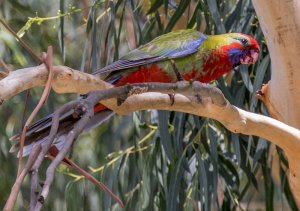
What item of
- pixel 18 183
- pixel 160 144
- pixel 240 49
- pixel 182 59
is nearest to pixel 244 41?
pixel 240 49

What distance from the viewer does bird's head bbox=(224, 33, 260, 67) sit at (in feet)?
5.64

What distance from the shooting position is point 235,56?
5.65 feet

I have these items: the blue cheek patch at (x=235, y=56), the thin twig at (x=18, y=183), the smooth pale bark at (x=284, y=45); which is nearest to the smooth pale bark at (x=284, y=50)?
the smooth pale bark at (x=284, y=45)

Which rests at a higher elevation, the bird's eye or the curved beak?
the bird's eye

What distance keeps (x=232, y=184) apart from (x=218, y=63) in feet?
2.11

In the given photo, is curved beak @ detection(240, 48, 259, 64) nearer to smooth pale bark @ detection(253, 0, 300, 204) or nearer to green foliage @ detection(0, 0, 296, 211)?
green foliage @ detection(0, 0, 296, 211)

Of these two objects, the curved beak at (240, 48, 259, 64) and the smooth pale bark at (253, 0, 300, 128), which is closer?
the smooth pale bark at (253, 0, 300, 128)

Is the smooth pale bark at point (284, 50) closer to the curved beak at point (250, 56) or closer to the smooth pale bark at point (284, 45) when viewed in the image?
the smooth pale bark at point (284, 45)

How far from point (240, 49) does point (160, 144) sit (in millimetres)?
517

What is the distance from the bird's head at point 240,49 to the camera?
1719 millimetres

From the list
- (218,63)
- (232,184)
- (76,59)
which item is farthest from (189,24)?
(76,59)

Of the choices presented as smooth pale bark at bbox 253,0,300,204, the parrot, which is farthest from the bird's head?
smooth pale bark at bbox 253,0,300,204

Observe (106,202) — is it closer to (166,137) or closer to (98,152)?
(166,137)

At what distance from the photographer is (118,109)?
1.14 metres
